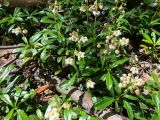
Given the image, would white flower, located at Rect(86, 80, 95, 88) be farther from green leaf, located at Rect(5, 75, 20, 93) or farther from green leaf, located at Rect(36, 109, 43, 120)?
green leaf, located at Rect(5, 75, 20, 93)

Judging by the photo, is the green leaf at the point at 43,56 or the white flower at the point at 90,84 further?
the green leaf at the point at 43,56

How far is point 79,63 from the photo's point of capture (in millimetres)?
3246

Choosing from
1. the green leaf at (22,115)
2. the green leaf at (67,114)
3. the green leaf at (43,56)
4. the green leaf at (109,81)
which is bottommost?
the green leaf at (22,115)

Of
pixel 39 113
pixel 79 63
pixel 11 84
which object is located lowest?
pixel 39 113

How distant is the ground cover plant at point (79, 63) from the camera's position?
2.98m

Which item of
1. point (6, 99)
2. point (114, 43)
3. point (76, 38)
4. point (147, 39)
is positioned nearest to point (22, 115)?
point (6, 99)

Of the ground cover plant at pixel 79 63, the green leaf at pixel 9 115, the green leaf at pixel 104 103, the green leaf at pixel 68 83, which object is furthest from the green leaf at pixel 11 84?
the green leaf at pixel 104 103

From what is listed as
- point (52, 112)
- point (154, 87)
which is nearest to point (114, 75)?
point (154, 87)

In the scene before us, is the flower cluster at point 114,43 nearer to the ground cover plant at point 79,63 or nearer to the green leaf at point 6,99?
the ground cover plant at point 79,63

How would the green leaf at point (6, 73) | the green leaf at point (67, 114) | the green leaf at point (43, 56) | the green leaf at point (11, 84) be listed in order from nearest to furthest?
A: the green leaf at point (67, 114) < the green leaf at point (11, 84) < the green leaf at point (6, 73) < the green leaf at point (43, 56)

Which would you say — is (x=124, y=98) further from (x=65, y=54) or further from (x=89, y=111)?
(x=65, y=54)

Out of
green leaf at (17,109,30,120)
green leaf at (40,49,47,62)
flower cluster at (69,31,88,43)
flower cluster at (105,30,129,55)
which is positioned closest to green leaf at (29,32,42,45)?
green leaf at (40,49,47,62)

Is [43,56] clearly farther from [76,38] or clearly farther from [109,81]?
[109,81]

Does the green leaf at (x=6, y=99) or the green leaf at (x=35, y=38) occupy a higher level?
the green leaf at (x=35, y=38)
